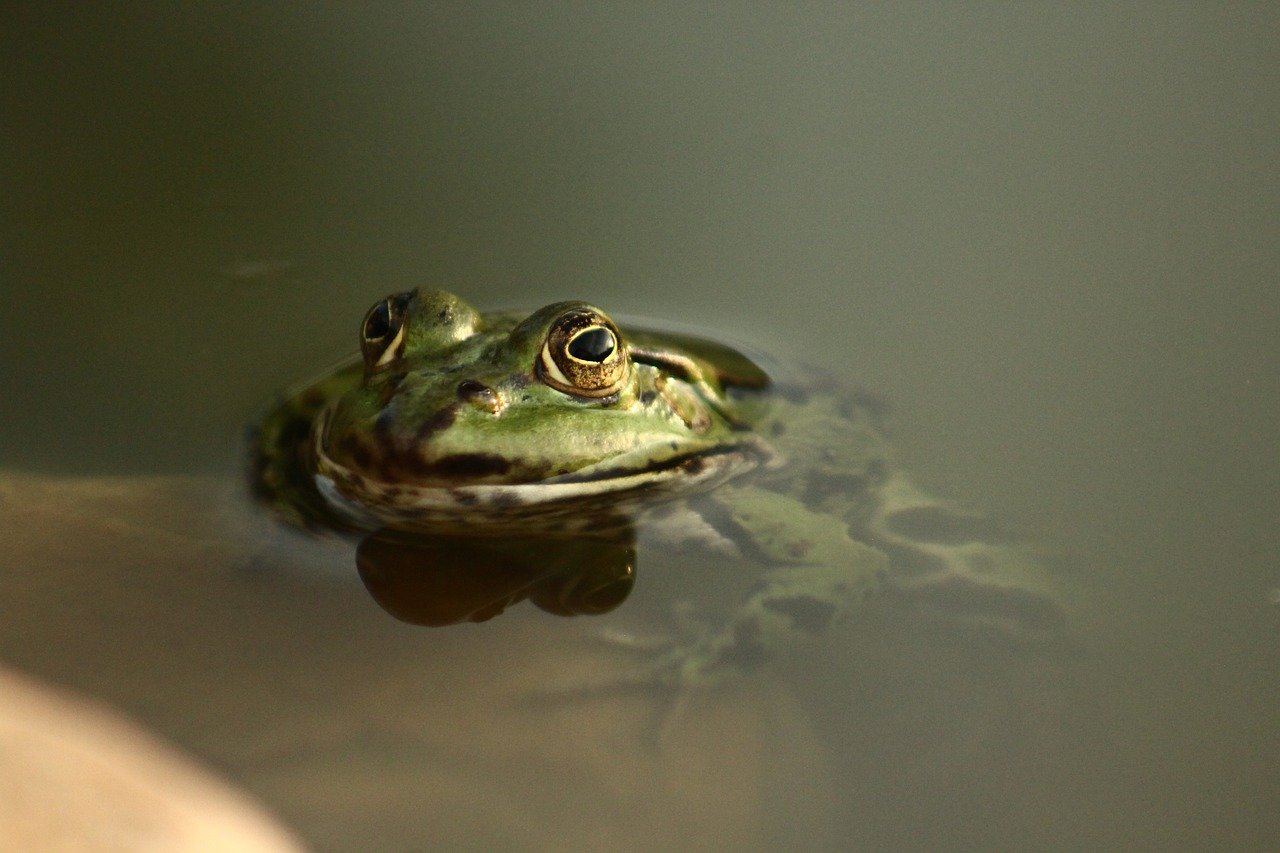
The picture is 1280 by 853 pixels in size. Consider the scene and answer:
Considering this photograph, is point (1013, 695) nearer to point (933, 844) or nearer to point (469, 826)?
point (933, 844)

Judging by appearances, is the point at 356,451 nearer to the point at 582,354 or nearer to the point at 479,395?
the point at 479,395

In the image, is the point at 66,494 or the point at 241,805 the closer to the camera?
the point at 241,805

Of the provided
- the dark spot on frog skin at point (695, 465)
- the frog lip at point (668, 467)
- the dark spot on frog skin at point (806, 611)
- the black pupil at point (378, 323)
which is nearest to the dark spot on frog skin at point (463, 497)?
the frog lip at point (668, 467)

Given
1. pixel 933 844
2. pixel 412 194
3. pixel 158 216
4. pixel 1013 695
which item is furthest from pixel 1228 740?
pixel 158 216

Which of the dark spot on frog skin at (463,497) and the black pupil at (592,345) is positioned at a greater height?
the black pupil at (592,345)

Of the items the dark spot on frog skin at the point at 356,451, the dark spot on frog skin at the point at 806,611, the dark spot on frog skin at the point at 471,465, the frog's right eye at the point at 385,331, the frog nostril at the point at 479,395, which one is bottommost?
the dark spot on frog skin at the point at 806,611

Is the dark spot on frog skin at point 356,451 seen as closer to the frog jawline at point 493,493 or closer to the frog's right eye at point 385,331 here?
the frog jawline at point 493,493

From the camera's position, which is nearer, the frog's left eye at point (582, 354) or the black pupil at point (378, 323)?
the frog's left eye at point (582, 354)
